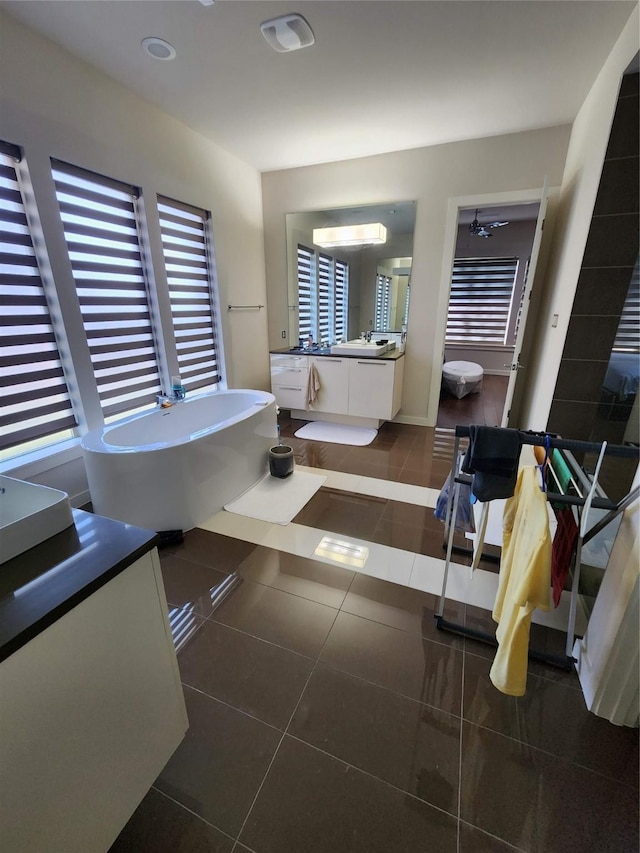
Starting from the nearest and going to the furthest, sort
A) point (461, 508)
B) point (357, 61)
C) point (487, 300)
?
point (461, 508) < point (357, 61) < point (487, 300)

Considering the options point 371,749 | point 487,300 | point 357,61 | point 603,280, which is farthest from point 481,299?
point 371,749

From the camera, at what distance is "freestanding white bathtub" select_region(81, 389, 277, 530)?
1999 millimetres

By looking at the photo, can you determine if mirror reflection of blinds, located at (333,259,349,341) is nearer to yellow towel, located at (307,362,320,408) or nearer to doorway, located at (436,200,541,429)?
yellow towel, located at (307,362,320,408)

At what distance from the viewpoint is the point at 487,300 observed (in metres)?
6.48

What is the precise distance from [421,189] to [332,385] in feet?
6.99

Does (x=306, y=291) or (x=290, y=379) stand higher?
(x=306, y=291)

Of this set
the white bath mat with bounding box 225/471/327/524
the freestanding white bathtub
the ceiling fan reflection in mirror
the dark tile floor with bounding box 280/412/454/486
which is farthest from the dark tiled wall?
the ceiling fan reflection in mirror

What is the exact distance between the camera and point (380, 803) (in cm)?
101

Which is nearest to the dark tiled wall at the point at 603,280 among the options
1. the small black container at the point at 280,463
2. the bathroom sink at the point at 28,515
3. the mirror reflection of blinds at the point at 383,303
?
the small black container at the point at 280,463

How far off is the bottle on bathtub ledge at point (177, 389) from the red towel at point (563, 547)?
280 centimetres

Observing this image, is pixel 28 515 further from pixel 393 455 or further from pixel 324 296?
pixel 324 296

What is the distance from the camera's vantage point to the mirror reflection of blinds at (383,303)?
13.5 feet

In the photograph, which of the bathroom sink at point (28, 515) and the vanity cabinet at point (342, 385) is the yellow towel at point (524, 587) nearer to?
the bathroom sink at point (28, 515)

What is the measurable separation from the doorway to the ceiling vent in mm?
3920
